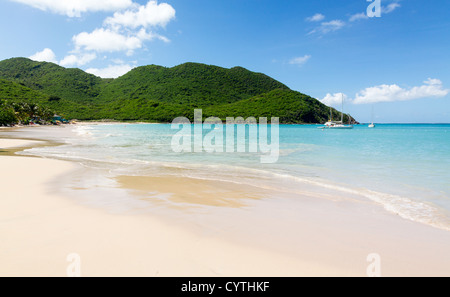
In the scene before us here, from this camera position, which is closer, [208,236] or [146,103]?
[208,236]

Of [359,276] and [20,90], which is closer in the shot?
[359,276]

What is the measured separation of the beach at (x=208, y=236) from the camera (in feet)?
12.0

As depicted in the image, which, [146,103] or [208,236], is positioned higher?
[146,103]

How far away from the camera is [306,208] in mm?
6863

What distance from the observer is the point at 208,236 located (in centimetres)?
476

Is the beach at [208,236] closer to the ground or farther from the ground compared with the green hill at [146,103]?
closer to the ground

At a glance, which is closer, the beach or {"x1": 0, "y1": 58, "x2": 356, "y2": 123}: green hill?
the beach

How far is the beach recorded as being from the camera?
3.66m

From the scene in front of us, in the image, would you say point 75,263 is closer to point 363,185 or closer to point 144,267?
point 144,267

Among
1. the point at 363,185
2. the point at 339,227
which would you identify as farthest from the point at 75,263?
Result: the point at 363,185

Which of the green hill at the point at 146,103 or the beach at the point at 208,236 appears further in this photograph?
the green hill at the point at 146,103

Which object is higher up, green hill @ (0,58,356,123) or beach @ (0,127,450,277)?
green hill @ (0,58,356,123)
